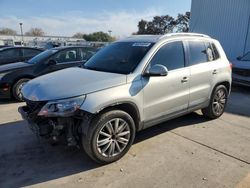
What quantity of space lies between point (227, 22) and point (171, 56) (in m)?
11.9

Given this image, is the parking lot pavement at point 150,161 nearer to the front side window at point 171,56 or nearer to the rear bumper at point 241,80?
the front side window at point 171,56

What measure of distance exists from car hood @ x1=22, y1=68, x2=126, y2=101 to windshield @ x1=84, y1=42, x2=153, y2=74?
0.25 metres

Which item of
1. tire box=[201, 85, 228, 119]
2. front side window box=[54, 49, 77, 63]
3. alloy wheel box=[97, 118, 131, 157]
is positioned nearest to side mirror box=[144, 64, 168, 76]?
alloy wheel box=[97, 118, 131, 157]

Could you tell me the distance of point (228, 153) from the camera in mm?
4172

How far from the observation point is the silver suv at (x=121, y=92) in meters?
3.50

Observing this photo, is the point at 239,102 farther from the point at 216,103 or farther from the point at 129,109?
the point at 129,109

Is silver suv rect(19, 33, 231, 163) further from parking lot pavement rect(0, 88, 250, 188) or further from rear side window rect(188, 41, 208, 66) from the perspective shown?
parking lot pavement rect(0, 88, 250, 188)

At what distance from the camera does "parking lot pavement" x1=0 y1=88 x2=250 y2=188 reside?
342cm

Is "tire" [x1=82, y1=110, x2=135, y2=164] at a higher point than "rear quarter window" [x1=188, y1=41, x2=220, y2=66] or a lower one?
lower

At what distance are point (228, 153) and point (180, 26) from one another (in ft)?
147

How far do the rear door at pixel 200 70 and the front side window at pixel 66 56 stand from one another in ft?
14.6

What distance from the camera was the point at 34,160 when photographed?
3.96 m

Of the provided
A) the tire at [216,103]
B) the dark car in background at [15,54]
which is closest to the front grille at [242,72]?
the tire at [216,103]

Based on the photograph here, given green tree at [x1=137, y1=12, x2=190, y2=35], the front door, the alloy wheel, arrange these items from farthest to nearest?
1. green tree at [x1=137, y1=12, x2=190, y2=35]
2. the front door
3. the alloy wheel
